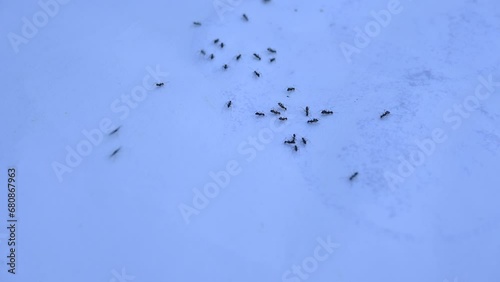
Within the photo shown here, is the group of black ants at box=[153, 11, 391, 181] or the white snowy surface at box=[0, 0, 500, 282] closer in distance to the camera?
the white snowy surface at box=[0, 0, 500, 282]

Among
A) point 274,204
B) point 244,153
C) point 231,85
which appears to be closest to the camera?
point 274,204

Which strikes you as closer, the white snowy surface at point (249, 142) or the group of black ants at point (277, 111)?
the white snowy surface at point (249, 142)

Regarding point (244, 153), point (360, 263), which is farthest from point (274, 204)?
point (360, 263)

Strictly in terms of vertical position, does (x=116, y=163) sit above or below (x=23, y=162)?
below

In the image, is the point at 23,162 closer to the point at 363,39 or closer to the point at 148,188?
the point at 148,188

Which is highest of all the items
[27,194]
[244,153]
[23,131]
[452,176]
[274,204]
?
[23,131]

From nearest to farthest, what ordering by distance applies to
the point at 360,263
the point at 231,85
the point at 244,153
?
the point at 360,263 < the point at 244,153 < the point at 231,85

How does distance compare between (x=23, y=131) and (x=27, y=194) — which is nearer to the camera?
(x=27, y=194)

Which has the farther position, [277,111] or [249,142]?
[277,111]
